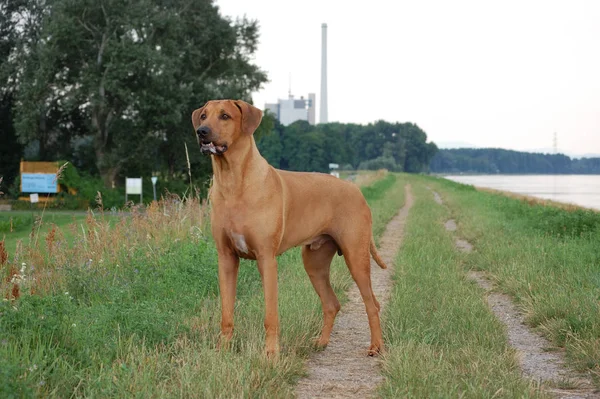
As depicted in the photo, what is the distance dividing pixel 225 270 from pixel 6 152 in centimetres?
3074

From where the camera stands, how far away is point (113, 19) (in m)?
28.2

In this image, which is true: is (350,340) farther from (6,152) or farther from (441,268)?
(6,152)

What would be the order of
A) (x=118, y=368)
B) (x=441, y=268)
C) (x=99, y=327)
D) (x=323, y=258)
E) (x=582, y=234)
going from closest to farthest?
(x=118, y=368) → (x=99, y=327) → (x=323, y=258) → (x=441, y=268) → (x=582, y=234)

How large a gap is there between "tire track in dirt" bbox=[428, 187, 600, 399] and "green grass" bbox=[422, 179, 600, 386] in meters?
0.09

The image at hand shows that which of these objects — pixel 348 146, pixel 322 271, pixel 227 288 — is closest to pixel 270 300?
pixel 227 288

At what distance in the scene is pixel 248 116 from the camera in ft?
15.1

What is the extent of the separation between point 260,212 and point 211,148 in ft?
1.96

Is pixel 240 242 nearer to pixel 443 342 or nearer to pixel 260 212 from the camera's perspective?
pixel 260 212

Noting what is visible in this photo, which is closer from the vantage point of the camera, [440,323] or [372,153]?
[440,323]

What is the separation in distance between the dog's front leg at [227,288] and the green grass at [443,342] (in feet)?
3.95

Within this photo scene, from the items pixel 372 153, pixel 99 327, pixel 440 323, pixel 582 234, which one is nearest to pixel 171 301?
pixel 99 327

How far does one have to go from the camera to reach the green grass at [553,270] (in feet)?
17.8

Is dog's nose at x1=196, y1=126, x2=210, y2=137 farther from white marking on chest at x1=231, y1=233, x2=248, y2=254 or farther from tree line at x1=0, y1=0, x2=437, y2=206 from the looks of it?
tree line at x1=0, y1=0, x2=437, y2=206

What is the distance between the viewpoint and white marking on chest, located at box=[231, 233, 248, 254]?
462 cm
